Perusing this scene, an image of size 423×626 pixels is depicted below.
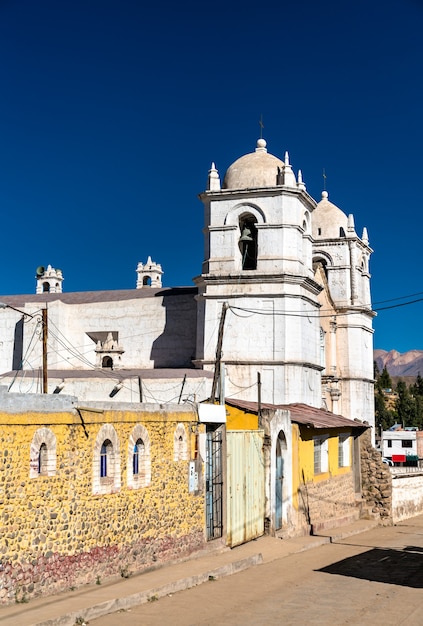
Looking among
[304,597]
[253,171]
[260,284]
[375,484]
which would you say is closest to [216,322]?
[260,284]

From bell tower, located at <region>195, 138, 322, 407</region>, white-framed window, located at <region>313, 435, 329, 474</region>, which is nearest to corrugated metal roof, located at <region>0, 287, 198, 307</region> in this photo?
bell tower, located at <region>195, 138, 322, 407</region>

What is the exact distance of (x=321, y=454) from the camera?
76.9 feet

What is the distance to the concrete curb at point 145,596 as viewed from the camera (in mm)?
10070

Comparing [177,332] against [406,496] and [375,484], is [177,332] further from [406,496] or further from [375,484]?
[406,496]

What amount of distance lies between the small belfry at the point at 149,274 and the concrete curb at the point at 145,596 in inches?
1158

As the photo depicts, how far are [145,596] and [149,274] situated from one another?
108ft

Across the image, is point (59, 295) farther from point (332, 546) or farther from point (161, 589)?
point (161, 589)

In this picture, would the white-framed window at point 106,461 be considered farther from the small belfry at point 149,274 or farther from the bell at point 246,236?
the small belfry at point 149,274

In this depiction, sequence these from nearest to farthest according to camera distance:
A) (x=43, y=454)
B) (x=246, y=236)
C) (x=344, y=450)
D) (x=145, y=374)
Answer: (x=43, y=454) → (x=344, y=450) → (x=145, y=374) → (x=246, y=236)

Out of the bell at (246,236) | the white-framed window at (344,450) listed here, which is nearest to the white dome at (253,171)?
the bell at (246,236)

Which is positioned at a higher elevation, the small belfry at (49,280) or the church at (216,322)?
the small belfry at (49,280)

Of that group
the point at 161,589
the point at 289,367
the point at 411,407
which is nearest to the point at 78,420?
the point at 161,589

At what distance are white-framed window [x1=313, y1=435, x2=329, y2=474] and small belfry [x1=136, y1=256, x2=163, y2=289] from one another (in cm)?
2205

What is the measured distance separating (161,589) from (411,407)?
82171 millimetres
